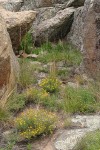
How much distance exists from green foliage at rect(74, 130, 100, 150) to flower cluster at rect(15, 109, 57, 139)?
2.46 ft

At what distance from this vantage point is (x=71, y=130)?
721 cm

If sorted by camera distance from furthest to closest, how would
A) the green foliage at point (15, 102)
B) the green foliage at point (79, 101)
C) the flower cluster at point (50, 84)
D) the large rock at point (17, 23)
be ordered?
the large rock at point (17, 23), the flower cluster at point (50, 84), the green foliage at point (15, 102), the green foliage at point (79, 101)

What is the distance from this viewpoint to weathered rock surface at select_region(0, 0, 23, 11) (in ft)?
46.7

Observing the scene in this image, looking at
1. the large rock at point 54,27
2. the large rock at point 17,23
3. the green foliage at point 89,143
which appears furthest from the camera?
the large rock at point 54,27

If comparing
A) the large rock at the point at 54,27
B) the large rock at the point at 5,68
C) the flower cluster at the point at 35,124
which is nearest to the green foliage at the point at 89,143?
the flower cluster at the point at 35,124

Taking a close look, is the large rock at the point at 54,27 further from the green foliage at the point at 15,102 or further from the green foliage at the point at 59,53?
the green foliage at the point at 15,102

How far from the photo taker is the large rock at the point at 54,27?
41.0 ft

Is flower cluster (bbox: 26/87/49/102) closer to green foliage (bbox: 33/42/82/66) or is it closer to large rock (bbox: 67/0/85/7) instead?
green foliage (bbox: 33/42/82/66)

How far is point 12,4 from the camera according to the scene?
1434cm

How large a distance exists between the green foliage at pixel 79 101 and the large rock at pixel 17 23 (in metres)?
2.84

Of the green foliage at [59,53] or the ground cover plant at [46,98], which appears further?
the green foliage at [59,53]

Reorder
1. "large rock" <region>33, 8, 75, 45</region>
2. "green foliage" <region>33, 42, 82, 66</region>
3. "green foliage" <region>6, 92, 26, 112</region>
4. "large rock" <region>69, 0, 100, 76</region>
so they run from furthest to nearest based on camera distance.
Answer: "large rock" <region>33, 8, 75, 45</region> → "green foliage" <region>33, 42, 82, 66</region> → "large rock" <region>69, 0, 100, 76</region> → "green foliage" <region>6, 92, 26, 112</region>

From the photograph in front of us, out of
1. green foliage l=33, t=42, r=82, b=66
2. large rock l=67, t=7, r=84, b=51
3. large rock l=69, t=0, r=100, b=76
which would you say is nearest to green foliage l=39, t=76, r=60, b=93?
large rock l=69, t=0, r=100, b=76

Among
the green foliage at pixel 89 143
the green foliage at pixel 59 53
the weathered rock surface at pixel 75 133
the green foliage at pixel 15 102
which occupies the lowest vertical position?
the weathered rock surface at pixel 75 133
